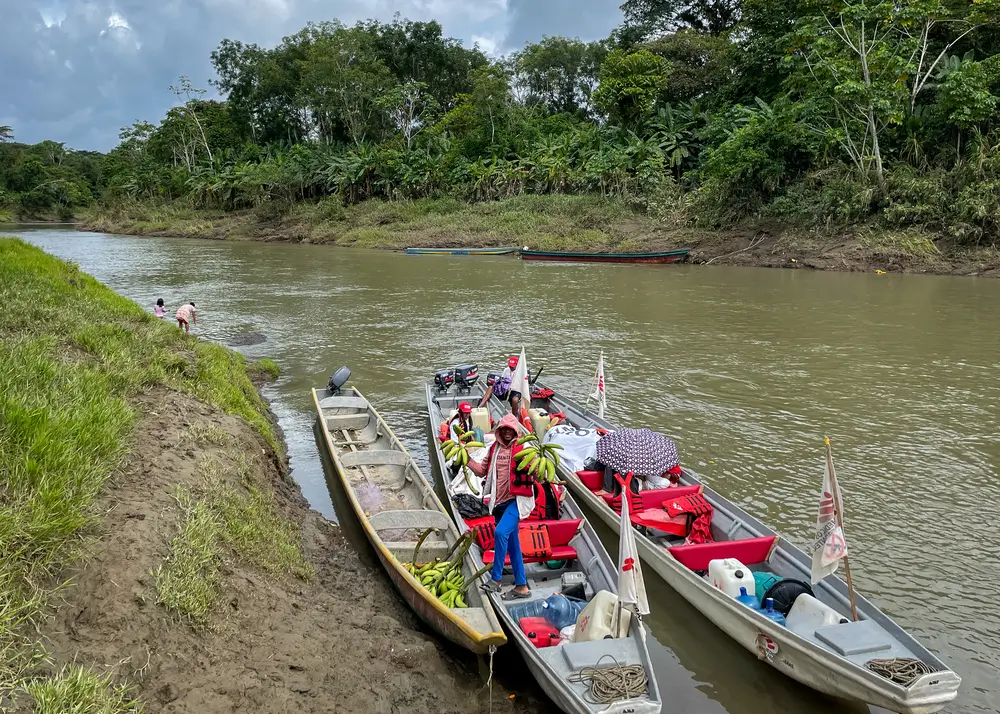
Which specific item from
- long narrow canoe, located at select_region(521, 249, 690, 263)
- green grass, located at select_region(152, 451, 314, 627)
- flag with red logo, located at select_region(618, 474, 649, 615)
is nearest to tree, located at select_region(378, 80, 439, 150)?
long narrow canoe, located at select_region(521, 249, 690, 263)

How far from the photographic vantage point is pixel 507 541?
20.6 ft

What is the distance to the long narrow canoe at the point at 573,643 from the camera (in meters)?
4.75

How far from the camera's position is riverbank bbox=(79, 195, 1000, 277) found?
27641 mm

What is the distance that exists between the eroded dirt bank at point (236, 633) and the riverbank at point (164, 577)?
0.04 feet

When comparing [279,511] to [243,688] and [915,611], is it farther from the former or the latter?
[915,611]

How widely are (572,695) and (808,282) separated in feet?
80.2

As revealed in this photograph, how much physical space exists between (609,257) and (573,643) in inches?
1159

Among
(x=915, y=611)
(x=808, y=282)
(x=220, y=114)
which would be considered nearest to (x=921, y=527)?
(x=915, y=611)

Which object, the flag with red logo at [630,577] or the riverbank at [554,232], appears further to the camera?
the riverbank at [554,232]

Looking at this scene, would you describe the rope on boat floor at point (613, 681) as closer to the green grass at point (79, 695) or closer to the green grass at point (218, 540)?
the green grass at point (218, 540)

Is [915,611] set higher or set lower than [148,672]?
lower

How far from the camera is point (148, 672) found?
153 inches

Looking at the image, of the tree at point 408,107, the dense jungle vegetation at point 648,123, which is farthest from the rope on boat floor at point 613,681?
the tree at point 408,107

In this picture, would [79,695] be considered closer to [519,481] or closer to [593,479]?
[519,481]
